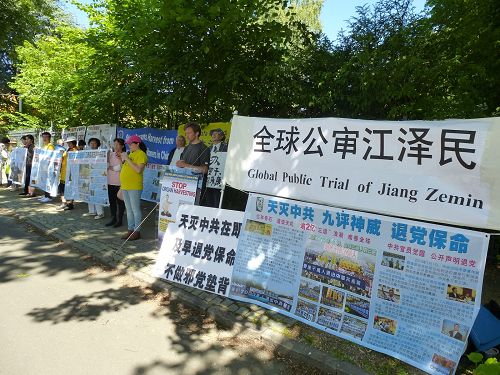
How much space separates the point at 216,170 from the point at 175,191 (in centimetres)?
153

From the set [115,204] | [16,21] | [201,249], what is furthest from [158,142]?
[16,21]

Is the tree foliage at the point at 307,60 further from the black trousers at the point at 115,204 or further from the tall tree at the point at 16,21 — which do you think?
the tall tree at the point at 16,21

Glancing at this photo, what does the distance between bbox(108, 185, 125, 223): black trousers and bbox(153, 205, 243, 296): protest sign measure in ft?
9.60

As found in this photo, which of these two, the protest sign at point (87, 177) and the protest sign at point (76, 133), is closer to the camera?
the protest sign at point (87, 177)

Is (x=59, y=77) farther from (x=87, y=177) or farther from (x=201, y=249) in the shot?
(x=201, y=249)

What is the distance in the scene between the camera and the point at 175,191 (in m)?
5.34

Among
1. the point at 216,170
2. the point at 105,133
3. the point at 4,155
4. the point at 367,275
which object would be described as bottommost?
the point at 367,275

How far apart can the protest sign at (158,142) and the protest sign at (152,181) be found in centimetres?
17

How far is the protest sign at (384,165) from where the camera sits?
2842 millimetres

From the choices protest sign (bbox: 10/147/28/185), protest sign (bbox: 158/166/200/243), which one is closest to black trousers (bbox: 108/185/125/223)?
protest sign (bbox: 158/166/200/243)

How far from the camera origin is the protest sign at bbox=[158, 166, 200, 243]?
17.0 ft

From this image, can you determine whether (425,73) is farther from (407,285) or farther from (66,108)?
(66,108)

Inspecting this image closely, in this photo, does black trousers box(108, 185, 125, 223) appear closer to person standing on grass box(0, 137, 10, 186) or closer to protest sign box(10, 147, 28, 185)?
protest sign box(10, 147, 28, 185)

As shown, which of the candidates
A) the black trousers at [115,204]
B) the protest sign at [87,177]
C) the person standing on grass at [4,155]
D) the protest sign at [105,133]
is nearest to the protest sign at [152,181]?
the black trousers at [115,204]
